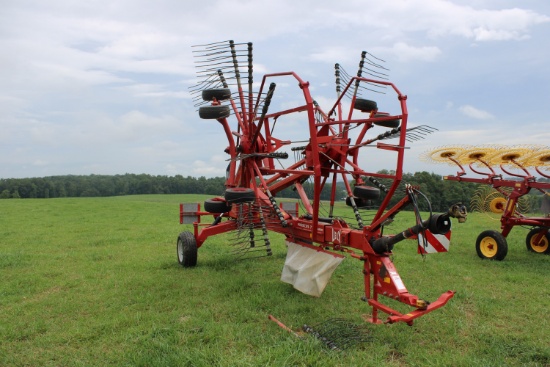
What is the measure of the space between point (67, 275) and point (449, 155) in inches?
299

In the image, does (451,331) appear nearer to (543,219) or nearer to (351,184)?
(351,184)

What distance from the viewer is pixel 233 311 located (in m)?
5.50

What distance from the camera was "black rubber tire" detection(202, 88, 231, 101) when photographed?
22.5 ft

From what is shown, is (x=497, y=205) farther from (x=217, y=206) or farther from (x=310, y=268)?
(x=217, y=206)

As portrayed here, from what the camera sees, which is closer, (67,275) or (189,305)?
(189,305)

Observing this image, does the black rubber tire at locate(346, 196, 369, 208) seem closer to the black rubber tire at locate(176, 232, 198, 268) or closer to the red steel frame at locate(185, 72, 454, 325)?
the red steel frame at locate(185, 72, 454, 325)

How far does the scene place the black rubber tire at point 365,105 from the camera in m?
6.21

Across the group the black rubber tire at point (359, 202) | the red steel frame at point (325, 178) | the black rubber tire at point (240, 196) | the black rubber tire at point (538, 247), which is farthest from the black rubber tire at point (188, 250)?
the black rubber tire at point (538, 247)

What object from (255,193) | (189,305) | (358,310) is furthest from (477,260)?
(189,305)

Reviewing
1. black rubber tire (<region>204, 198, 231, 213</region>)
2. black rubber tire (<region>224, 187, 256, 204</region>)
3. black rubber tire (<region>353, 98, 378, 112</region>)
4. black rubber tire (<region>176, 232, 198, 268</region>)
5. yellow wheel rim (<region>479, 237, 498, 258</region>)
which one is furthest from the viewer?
yellow wheel rim (<region>479, 237, 498, 258</region>)

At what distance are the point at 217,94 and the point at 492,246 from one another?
618cm

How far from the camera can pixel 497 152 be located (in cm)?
887

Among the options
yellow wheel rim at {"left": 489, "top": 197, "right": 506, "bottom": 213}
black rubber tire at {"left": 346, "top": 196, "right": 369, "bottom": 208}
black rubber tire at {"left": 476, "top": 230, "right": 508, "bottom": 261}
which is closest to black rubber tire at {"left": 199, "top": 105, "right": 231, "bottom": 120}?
black rubber tire at {"left": 346, "top": 196, "right": 369, "bottom": 208}

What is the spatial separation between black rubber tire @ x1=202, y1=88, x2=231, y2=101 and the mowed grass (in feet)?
9.21
